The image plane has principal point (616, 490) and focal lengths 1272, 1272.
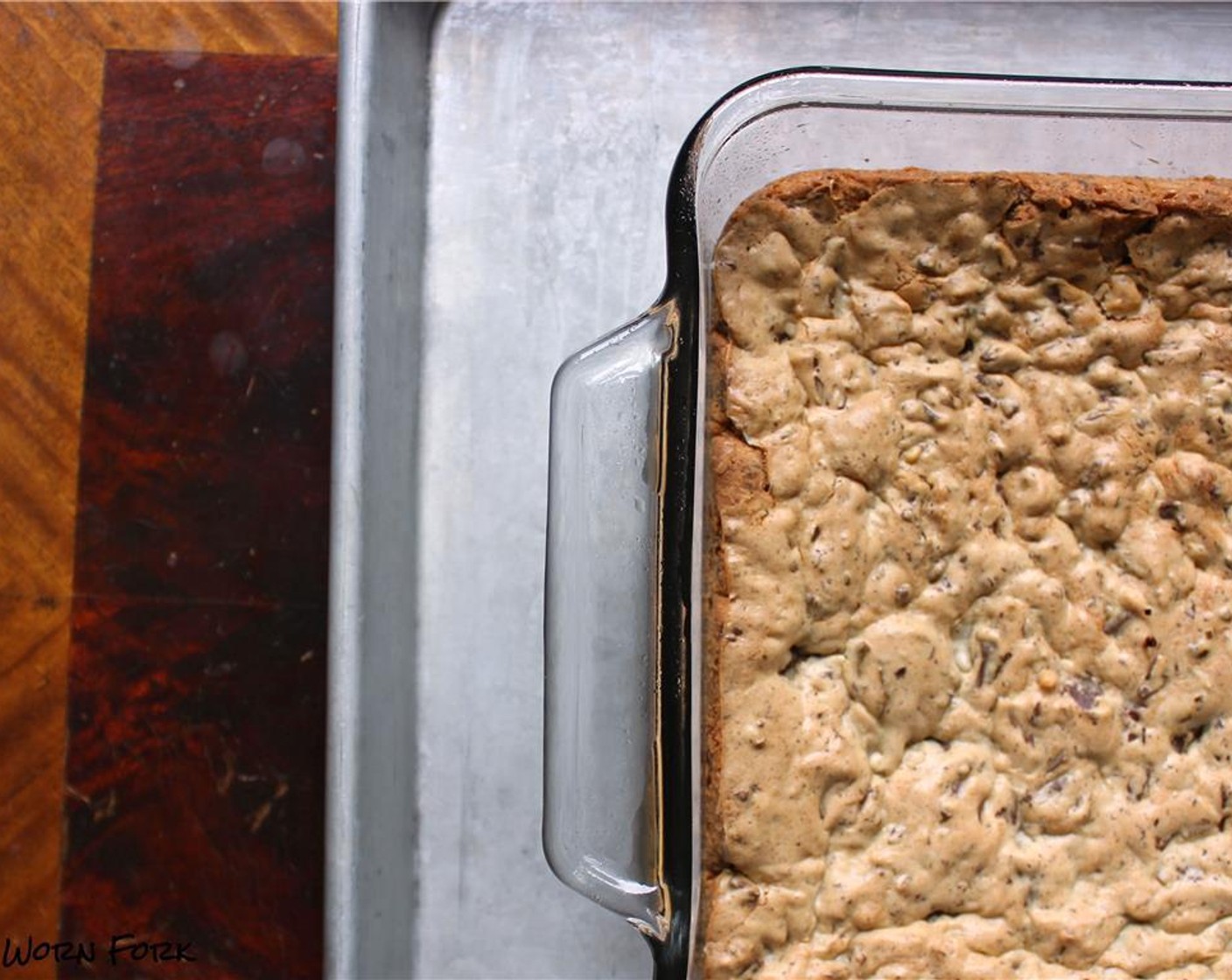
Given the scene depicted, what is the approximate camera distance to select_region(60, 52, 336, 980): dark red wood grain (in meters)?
1.31

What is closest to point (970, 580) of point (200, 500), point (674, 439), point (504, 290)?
point (674, 439)

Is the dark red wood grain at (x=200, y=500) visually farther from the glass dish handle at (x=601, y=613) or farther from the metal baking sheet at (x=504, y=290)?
the glass dish handle at (x=601, y=613)

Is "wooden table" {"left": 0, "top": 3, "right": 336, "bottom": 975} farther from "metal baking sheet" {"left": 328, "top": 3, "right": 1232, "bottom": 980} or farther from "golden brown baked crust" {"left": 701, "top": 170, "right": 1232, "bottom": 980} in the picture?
"golden brown baked crust" {"left": 701, "top": 170, "right": 1232, "bottom": 980}

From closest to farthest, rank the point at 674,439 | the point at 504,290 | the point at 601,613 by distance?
the point at 674,439 < the point at 601,613 < the point at 504,290

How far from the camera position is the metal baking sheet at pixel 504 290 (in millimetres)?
1262

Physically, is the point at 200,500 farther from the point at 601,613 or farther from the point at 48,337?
the point at 601,613

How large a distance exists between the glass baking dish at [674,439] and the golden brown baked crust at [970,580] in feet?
0.13

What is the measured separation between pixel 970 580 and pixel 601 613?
1.08 ft

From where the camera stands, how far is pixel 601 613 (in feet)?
3.83

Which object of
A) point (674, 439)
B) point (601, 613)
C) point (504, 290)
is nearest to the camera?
point (674, 439)

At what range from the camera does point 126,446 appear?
1338mm

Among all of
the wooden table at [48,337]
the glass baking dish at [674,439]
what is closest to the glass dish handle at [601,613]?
the glass baking dish at [674,439]

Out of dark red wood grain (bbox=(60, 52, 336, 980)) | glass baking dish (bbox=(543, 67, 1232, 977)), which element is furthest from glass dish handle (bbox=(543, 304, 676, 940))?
dark red wood grain (bbox=(60, 52, 336, 980))

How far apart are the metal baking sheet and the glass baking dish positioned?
0.13m
